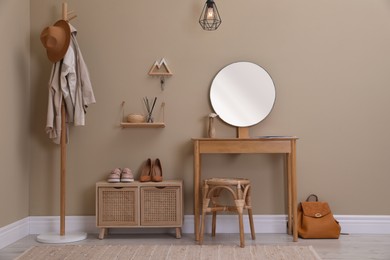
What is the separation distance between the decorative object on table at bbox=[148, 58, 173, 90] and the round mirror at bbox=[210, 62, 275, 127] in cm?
41

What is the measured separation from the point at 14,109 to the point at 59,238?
1.10m

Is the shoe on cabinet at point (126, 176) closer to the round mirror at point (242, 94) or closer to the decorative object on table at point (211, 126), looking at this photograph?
the decorative object on table at point (211, 126)

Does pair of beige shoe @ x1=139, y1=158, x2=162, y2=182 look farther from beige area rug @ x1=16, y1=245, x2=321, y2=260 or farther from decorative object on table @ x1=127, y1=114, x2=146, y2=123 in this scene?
beige area rug @ x1=16, y1=245, x2=321, y2=260

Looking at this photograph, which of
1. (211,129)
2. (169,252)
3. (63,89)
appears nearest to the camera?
(169,252)

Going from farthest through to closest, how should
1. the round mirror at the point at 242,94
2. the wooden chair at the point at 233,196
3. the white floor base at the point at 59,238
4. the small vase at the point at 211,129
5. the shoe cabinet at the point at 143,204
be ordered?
1. the round mirror at the point at 242,94
2. the small vase at the point at 211,129
3. the shoe cabinet at the point at 143,204
4. the white floor base at the point at 59,238
5. the wooden chair at the point at 233,196

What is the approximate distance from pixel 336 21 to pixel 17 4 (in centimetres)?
273

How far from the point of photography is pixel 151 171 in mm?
4523

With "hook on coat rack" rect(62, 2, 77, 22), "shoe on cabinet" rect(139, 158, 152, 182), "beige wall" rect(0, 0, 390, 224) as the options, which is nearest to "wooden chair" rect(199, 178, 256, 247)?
"beige wall" rect(0, 0, 390, 224)

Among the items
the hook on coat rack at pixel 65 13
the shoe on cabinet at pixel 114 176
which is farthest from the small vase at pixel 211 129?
the hook on coat rack at pixel 65 13

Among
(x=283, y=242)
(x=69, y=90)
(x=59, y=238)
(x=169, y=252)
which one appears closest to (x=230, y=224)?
(x=283, y=242)

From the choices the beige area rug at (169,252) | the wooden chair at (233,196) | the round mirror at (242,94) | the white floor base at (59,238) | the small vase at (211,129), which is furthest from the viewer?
the round mirror at (242,94)

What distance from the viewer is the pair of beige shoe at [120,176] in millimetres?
4391

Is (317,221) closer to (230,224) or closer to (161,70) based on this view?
(230,224)

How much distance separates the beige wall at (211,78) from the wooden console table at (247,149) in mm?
353
